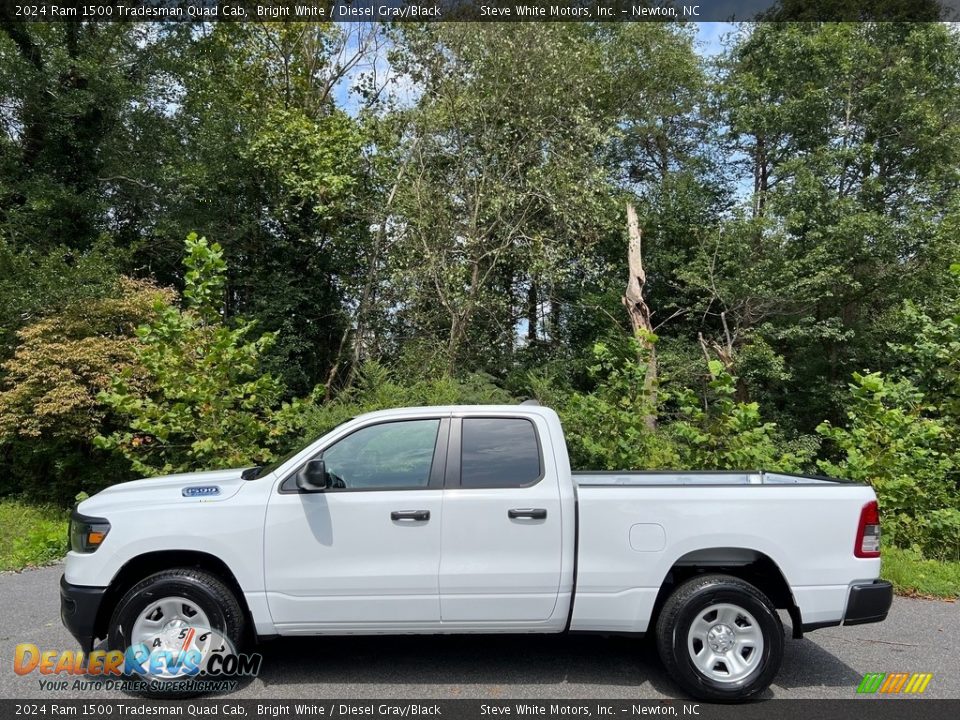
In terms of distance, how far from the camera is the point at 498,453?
4957 millimetres

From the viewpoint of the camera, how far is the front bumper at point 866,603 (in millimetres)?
4625

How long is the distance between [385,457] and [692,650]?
227 cm

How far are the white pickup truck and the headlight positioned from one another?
12mm

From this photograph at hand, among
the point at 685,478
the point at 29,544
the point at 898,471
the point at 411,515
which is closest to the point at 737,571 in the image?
the point at 685,478

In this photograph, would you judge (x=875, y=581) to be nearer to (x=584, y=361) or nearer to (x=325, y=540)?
(x=325, y=540)

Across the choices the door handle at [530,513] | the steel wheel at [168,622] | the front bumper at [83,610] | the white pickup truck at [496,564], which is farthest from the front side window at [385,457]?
the front bumper at [83,610]

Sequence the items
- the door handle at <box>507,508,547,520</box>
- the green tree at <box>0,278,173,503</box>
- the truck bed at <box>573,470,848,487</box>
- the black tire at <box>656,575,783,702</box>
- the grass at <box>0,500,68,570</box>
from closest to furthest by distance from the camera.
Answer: the black tire at <box>656,575,783,702</box>, the door handle at <box>507,508,547,520</box>, the truck bed at <box>573,470,848,487</box>, the grass at <box>0,500,68,570</box>, the green tree at <box>0,278,173,503</box>

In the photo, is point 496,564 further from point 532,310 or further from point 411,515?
point 532,310

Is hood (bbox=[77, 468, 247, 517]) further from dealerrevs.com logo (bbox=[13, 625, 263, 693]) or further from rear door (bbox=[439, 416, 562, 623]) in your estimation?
rear door (bbox=[439, 416, 562, 623])

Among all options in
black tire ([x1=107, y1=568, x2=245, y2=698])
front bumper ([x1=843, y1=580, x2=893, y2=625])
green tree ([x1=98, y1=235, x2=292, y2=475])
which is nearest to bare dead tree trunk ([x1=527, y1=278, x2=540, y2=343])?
green tree ([x1=98, y1=235, x2=292, y2=475])

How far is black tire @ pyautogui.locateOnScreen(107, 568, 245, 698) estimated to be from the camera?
4.62 metres

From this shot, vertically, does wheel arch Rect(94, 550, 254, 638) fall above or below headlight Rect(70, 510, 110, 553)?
below

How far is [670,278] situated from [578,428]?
1286 centimetres

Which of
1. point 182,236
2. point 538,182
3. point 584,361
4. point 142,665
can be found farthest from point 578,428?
point 182,236
